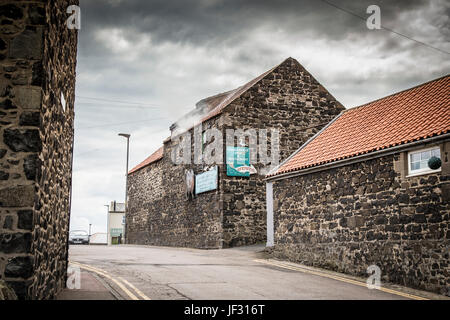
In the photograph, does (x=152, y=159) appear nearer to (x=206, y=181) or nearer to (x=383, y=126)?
(x=206, y=181)

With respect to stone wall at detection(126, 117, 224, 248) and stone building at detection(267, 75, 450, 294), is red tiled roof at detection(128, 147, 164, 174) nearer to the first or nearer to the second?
stone wall at detection(126, 117, 224, 248)

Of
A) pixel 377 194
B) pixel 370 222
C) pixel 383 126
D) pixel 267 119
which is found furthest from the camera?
pixel 267 119

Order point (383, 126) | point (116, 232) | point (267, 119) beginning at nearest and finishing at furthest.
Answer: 1. point (383, 126)
2. point (267, 119)
3. point (116, 232)

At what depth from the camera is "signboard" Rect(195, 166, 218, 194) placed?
23.6 meters

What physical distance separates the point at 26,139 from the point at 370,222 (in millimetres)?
9687

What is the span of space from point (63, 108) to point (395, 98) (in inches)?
465

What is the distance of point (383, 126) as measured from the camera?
15148mm

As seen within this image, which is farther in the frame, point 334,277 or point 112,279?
point 334,277

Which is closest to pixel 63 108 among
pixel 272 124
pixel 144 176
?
pixel 272 124

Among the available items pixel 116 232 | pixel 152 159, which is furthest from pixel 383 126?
pixel 116 232

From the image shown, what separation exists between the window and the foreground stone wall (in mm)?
11600

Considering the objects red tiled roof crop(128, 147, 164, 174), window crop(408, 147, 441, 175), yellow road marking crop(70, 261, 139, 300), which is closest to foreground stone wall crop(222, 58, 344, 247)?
yellow road marking crop(70, 261, 139, 300)

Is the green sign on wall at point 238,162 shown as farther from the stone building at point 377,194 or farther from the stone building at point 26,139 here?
the stone building at point 26,139
